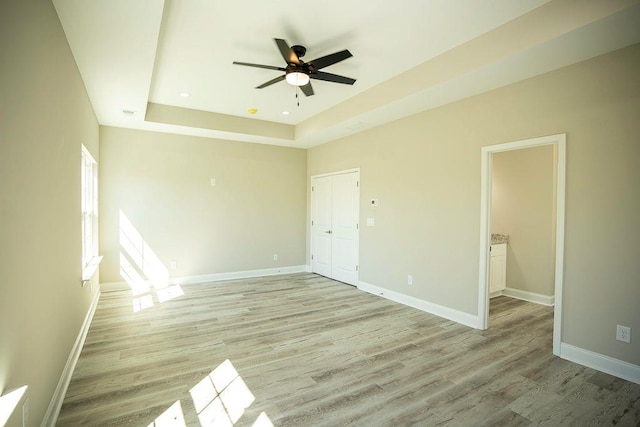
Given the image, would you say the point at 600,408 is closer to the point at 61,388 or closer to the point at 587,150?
the point at 587,150

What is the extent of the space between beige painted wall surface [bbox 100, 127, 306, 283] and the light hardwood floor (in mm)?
1609

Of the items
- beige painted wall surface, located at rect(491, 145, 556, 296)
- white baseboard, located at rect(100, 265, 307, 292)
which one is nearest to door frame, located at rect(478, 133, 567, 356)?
beige painted wall surface, located at rect(491, 145, 556, 296)

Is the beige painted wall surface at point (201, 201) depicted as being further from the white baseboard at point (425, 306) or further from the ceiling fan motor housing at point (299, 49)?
the ceiling fan motor housing at point (299, 49)

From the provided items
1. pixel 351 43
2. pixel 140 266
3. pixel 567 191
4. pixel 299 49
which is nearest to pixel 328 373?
pixel 567 191

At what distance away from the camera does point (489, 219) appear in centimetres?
364

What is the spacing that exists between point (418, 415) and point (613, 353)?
1.93 m

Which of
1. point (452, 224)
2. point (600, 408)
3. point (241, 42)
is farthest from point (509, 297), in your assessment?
point (241, 42)

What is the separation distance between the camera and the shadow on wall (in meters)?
5.31

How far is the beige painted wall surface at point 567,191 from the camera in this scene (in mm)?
2619

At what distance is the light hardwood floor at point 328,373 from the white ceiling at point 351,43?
9.16 feet

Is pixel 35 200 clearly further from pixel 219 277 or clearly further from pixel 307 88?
pixel 219 277

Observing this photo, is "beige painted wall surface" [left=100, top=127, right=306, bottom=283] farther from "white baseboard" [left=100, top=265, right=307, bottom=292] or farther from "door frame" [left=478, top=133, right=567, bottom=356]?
"door frame" [left=478, top=133, right=567, bottom=356]

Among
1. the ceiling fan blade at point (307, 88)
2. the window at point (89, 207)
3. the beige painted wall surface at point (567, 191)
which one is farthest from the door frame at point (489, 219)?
the window at point (89, 207)

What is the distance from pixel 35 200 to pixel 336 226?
192 inches
